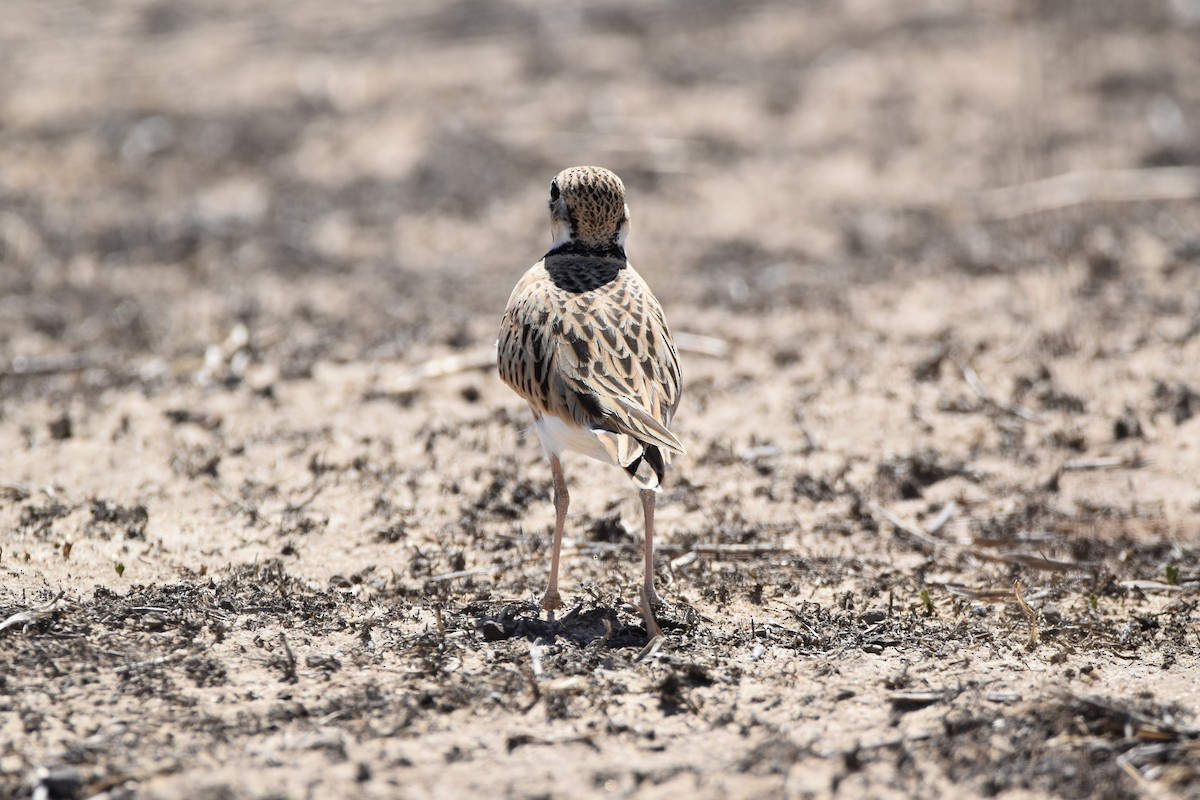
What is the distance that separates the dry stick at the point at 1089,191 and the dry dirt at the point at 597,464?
2.8 inches

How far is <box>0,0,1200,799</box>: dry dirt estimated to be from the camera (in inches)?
189

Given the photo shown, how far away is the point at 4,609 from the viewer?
546cm

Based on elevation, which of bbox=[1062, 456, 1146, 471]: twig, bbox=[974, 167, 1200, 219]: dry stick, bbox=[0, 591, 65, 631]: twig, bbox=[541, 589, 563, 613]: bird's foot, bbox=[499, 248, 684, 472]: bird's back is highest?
bbox=[974, 167, 1200, 219]: dry stick

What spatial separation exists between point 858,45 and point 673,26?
2.25m

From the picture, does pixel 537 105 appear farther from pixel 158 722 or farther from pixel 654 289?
pixel 158 722

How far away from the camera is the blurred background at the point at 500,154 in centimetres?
1008

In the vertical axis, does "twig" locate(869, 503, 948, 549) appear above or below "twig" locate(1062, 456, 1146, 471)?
below

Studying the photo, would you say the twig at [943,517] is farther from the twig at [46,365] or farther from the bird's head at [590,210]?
the twig at [46,365]

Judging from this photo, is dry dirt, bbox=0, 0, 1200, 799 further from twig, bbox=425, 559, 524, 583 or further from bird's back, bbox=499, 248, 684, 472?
bird's back, bbox=499, 248, 684, 472

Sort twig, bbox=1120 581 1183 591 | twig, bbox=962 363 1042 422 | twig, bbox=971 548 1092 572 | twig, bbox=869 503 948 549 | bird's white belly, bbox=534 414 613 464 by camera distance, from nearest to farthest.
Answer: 1. bird's white belly, bbox=534 414 613 464
2. twig, bbox=1120 581 1183 591
3. twig, bbox=971 548 1092 572
4. twig, bbox=869 503 948 549
5. twig, bbox=962 363 1042 422

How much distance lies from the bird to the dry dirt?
0.75 metres

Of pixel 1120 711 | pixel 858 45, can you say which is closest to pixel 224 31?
pixel 858 45

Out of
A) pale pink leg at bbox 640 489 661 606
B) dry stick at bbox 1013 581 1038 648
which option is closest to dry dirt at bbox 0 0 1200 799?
dry stick at bbox 1013 581 1038 648

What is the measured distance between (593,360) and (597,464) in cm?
210
